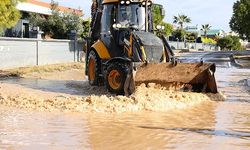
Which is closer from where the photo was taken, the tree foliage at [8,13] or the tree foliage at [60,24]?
the tree foliage at [8,13]

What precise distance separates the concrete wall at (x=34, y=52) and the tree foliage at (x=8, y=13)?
2400 mm

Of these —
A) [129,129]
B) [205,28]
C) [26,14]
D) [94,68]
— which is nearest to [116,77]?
[94,68]

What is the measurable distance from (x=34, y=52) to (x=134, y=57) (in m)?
14.0

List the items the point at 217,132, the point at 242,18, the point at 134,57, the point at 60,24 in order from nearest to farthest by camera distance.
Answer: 1. the point at 217,132
2. the point at 134,57
3. the point at 60,24
4. the point at 242,18

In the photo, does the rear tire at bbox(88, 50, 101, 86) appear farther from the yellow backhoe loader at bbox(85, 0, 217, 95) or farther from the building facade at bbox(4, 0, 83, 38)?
the building facade at bbox(4, 0, 83, 38)

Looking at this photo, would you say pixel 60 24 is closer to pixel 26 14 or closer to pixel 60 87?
pixel 26 14

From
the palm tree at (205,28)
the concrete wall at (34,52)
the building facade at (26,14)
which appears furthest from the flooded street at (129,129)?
the palm tree at (205,28)

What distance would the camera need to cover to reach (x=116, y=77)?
1403cm

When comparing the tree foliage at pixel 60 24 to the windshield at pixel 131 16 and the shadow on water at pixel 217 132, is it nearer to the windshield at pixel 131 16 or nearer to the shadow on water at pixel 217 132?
the windshield at pixel 131 16

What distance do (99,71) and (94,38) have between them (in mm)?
1694

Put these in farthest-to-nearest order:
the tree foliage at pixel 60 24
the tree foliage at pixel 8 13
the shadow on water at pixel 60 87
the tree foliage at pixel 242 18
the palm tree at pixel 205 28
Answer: the palm tree at pixel 205 28, the tree foliage at pixel 242 18, the tree foliage at pixel 60 24, the tree foliage at pixel 8 13, the shadow on water at pixel 60 87

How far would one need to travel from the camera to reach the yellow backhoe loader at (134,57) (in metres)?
13.5

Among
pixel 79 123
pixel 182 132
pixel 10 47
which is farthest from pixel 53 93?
pixel 10 47

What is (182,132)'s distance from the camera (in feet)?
29.6
